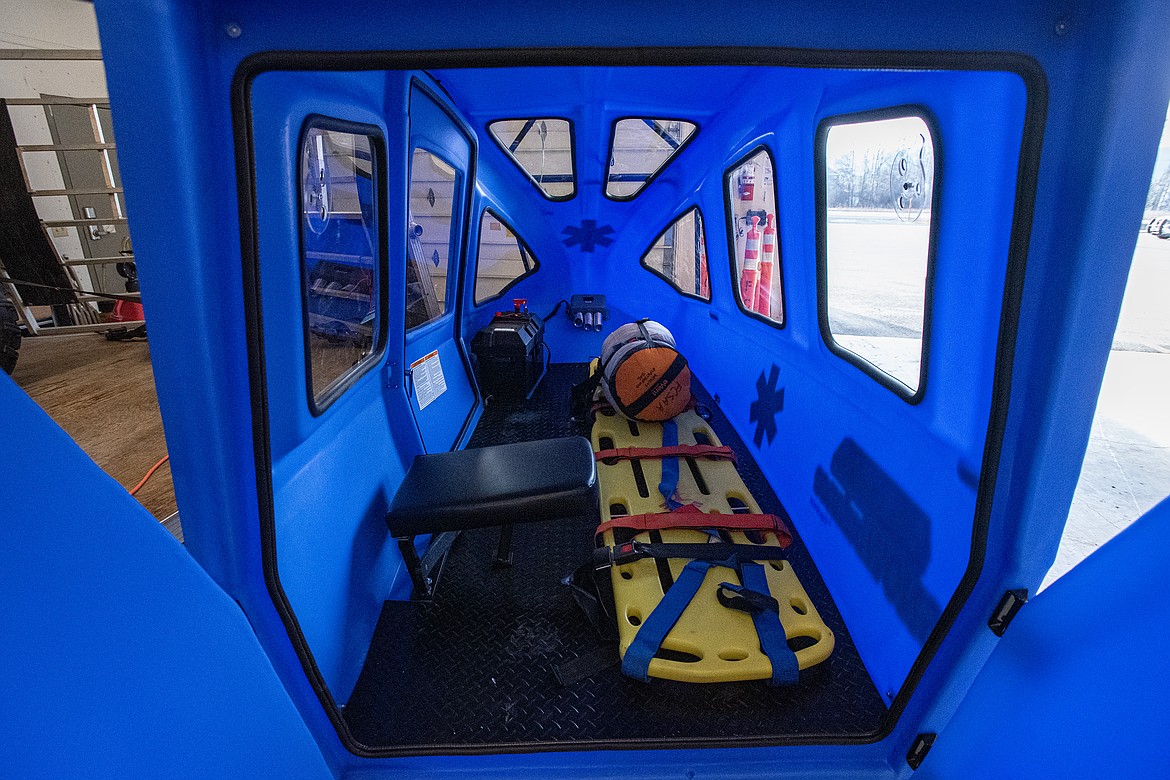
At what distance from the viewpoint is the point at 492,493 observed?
179 cm

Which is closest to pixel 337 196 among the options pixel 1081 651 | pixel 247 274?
pixel 247 274

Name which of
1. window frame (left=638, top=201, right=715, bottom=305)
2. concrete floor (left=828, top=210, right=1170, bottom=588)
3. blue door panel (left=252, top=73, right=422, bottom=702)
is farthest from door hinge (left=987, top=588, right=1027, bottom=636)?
window frame (left=638, top=201, right=715, bottom=305)

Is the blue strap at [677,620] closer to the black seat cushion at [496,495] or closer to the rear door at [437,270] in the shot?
the black seat cushion at [496,495]

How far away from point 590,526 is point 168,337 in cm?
196

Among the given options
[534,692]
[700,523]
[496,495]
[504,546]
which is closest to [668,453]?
[700,523]

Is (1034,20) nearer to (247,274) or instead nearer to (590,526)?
(247,274)

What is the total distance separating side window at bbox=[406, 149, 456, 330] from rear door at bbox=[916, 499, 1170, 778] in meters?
2.59

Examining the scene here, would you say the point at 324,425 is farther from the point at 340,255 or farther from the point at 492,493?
the point at 340,255

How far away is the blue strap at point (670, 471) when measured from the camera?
2481 mm

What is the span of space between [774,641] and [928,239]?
1.26 metres

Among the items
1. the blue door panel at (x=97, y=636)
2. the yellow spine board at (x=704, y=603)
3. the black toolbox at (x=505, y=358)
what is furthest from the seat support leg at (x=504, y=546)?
the black toolbox at (x=505, y=358)

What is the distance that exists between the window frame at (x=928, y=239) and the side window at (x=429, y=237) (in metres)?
1.82

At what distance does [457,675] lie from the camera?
69.7 inches

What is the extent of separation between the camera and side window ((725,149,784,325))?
3193 mm
